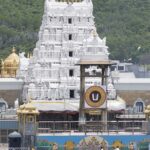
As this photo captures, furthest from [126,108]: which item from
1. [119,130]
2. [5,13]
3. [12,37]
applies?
[5,13]

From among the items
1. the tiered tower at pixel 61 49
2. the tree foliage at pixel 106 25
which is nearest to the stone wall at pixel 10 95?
the tiered tower at pixel 61 49

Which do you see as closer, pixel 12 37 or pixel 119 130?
pixel 119 130

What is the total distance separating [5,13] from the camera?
18600 centimetres

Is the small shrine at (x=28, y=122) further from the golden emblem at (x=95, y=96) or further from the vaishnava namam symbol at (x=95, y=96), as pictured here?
the vaishnava namam symbol at (x=95, y=96)

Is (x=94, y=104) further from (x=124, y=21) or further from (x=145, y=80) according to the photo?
(x=124, y=21)

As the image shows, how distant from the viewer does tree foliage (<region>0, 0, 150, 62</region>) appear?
17338cm

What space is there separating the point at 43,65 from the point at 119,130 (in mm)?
11623

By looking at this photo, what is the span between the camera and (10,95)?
10869cm

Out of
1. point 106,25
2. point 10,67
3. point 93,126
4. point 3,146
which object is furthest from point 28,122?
point 106,25

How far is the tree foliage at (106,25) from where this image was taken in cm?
17338

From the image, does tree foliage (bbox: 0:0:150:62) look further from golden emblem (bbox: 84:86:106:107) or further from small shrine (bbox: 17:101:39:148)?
small shrine (bbox: 17:101:39:148)

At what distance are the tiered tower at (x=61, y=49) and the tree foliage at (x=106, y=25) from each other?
61013 mm

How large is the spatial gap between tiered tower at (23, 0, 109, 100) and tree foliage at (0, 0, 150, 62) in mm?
61013

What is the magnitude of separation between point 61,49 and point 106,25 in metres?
87.6
